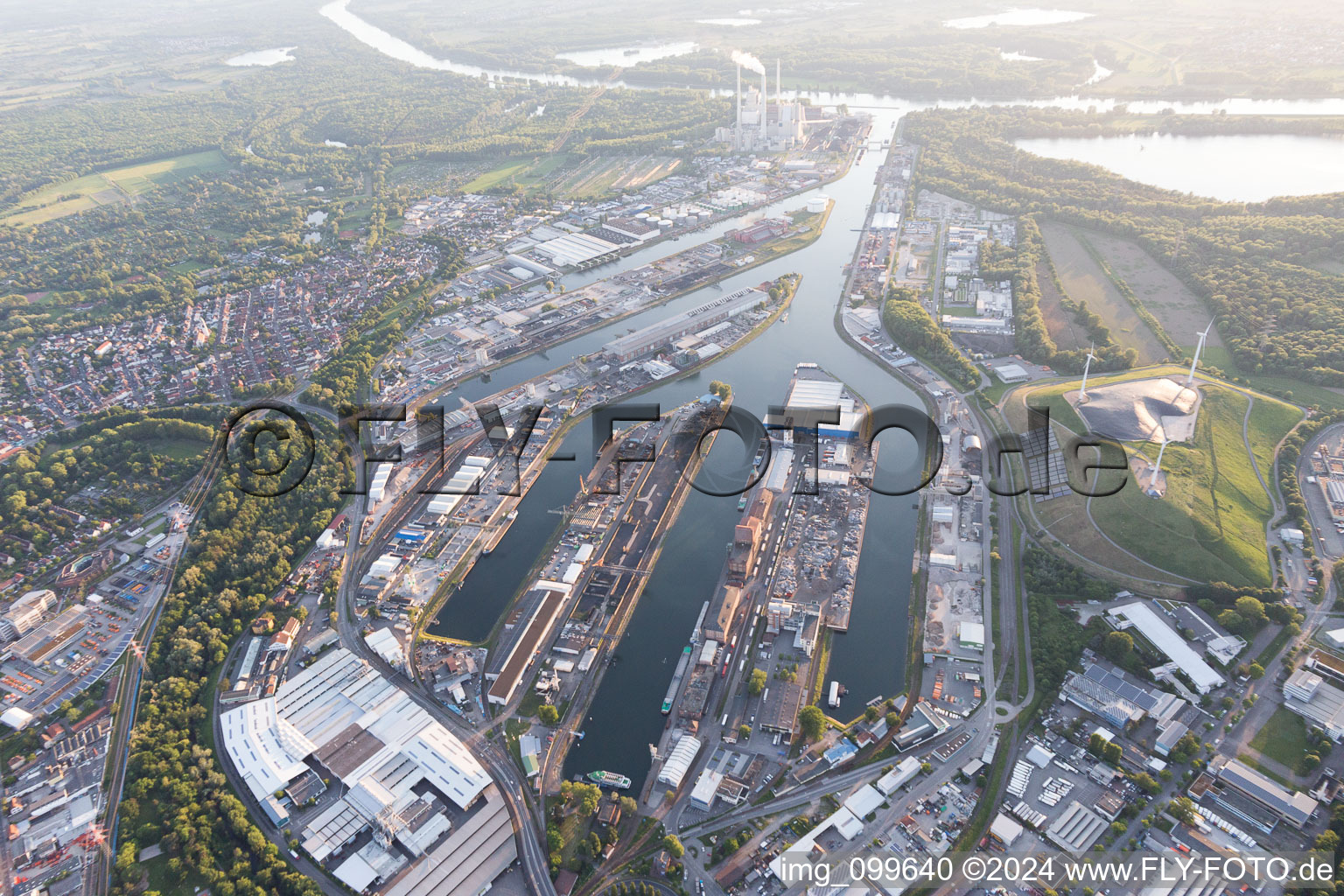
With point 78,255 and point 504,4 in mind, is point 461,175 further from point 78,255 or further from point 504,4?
point 504,4

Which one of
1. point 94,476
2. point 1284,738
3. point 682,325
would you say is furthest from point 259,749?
point 682,325

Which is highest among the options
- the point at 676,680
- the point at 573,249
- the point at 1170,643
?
the point at 573,249

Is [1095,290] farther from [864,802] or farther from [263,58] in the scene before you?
[263,58]

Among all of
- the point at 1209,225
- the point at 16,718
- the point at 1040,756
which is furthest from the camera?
the point at 1209,225

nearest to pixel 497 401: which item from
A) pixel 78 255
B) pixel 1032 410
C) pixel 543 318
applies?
pixel 543 318

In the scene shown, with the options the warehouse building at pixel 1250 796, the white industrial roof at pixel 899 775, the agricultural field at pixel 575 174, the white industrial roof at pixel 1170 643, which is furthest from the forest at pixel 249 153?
the warehouse building at pixel 1250 796

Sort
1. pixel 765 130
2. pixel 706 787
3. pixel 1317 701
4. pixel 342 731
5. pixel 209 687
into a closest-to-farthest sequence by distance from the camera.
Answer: pixel 706 787
pixel 1317 701
pixel 342 731
pixel 209 687
pixel 765 130

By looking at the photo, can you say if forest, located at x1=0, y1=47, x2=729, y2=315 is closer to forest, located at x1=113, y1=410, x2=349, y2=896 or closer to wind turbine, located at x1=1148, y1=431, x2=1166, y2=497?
forest, located at x1=113, y1=410, x2=349, y2=896
